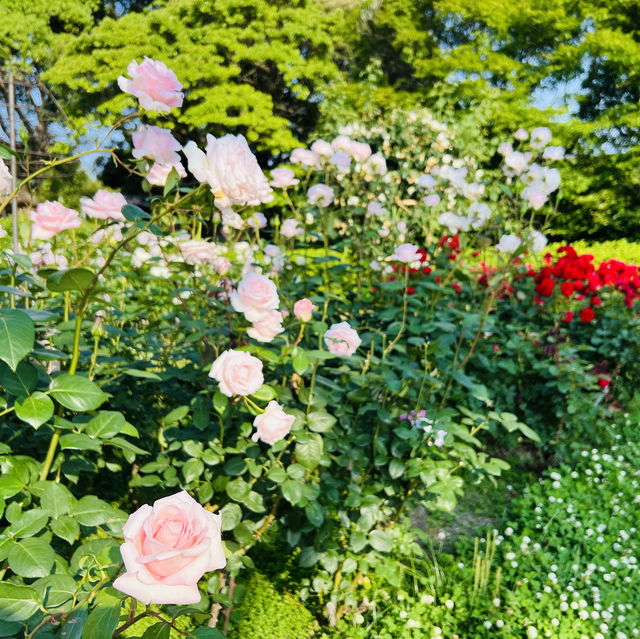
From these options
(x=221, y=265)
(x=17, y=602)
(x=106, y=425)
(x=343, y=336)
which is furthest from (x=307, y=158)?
(x=17, y=602)

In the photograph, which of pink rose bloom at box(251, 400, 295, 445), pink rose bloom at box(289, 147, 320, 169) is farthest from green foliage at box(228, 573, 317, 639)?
pink rose bloom at box(289, 147, 320, 169)

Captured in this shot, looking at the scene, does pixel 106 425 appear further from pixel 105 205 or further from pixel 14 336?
pixel 105 205

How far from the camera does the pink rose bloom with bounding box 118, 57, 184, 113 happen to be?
38.4 inches

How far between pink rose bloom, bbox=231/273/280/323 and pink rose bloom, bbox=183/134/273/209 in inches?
11.1

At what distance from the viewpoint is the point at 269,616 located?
75.1 inches

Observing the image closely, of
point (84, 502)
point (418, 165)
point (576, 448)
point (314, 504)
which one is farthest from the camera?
point (418, 165)

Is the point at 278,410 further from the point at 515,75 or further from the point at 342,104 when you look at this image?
the point at 515,75

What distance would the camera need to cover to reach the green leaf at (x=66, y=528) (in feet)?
3.23

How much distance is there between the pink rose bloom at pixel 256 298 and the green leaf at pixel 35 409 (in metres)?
0.44

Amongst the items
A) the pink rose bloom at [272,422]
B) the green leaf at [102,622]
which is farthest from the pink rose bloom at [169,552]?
the pink rose bloom at [272,422]

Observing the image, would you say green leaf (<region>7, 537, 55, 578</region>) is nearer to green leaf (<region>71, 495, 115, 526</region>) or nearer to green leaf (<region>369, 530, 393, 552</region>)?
green leaf (<region>71, 495, 115, 526</region>)

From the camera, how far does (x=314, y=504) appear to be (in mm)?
1567

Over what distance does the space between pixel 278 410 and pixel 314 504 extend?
0.47 metres

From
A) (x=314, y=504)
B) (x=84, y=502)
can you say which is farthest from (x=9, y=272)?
(x=314, y=504)
